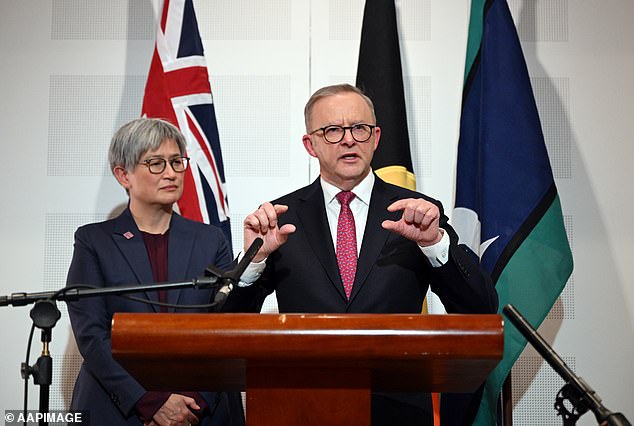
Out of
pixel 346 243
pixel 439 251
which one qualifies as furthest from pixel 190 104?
pixel 439 251

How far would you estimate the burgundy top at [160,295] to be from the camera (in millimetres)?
2791

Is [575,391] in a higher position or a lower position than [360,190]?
lower

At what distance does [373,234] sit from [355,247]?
0.28 feet

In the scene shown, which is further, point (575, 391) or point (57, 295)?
point (57, 295)

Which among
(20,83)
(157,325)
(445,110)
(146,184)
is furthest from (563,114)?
(157,325)

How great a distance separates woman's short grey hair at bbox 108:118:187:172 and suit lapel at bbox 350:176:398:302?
0.90 metres

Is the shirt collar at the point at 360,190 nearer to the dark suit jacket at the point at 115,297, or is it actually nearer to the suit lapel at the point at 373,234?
the suit lapel at the point at 373,234

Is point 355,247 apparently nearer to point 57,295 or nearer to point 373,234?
point 373,234

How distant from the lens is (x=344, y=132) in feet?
8.60

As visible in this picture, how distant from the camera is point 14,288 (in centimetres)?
421

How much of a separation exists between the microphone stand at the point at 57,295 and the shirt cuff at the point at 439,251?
1.68ft

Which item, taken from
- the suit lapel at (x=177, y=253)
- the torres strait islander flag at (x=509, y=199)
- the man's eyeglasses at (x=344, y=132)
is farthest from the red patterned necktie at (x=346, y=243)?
the torres strait islander flag at (x=509, y=199)

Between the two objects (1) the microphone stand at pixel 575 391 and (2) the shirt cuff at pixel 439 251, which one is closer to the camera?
(1) the microphone stand at pixel 575 391

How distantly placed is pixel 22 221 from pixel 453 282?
2687 mm
